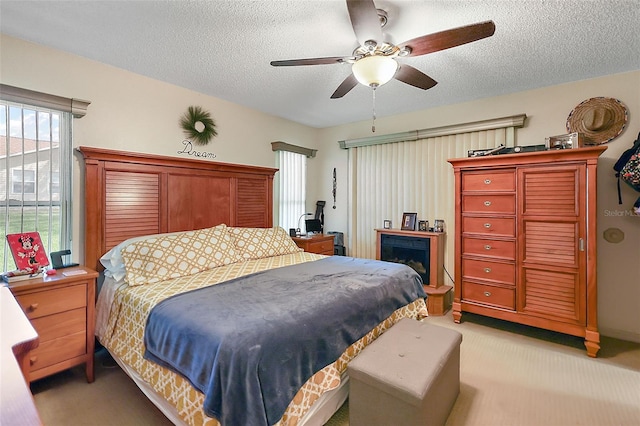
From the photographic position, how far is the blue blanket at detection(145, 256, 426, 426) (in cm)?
126

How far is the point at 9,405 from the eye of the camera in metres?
0.64

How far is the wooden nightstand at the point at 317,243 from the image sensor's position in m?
3.99

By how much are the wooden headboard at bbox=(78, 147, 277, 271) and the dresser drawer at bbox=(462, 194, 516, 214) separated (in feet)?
8.37

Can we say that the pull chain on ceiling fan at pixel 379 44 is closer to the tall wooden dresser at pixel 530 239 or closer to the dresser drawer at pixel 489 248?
the tall wooden dresser at pixel 530 239

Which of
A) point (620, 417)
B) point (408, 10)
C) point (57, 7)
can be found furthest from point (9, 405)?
point (620, 417)

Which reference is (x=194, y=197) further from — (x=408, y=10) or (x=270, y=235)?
(x=408, y=10)

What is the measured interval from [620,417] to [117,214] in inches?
161

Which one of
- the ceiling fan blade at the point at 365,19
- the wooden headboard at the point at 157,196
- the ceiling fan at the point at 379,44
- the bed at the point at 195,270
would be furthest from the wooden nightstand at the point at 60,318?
the ceiling fan blade at the point at 365,19

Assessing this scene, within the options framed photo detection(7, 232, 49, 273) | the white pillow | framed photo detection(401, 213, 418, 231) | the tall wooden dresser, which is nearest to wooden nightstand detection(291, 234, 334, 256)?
framed photo detection(401, 213, 418, 231)

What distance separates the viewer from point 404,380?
150cm

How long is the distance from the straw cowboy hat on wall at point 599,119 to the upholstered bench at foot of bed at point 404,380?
2694 mm

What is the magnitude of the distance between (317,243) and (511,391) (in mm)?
2625

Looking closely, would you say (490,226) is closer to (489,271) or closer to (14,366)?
(489,271)

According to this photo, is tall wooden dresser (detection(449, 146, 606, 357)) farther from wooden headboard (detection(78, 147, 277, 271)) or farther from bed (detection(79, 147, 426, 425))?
wooden headboard (detection(78, 147, 277, 271))
